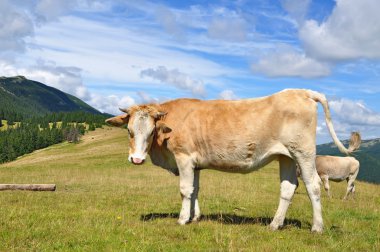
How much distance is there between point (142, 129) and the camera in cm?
1041

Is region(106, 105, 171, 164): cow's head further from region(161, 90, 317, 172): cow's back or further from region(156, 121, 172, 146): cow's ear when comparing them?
region(161, 90, 317, 172): cow's back

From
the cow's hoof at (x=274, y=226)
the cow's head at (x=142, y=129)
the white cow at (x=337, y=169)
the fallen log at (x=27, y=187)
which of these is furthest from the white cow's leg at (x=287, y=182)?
the fallen log at (x=27, y=187)

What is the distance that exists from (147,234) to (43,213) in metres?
4.27

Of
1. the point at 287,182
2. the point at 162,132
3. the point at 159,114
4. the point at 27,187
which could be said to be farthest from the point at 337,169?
the point at 27,187

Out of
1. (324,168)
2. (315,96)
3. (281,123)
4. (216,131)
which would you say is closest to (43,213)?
(216,131)

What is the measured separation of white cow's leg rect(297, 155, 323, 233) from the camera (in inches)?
400

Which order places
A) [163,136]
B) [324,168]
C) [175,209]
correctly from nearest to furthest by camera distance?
[163,136], [175,209], [324,168]

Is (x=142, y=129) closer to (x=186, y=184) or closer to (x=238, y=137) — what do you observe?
(x=186, y=184)

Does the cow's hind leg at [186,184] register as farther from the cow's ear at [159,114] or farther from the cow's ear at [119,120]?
the cow's ear at [119,120]

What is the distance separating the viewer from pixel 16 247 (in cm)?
761

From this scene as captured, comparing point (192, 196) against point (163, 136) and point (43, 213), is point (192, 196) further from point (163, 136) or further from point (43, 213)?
point (43, 213)

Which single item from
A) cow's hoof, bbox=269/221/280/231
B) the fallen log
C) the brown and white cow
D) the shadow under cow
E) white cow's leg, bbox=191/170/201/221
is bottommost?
the fallen log

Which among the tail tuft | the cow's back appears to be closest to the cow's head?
the cow's back

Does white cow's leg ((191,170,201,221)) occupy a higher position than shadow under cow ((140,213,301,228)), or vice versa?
white cow's leg ((191,170,201,221))
